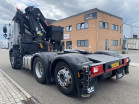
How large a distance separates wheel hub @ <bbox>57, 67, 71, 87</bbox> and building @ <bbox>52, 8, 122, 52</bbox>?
1678 centimetres

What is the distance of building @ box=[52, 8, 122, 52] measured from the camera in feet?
63.2

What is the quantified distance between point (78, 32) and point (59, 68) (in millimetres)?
19703

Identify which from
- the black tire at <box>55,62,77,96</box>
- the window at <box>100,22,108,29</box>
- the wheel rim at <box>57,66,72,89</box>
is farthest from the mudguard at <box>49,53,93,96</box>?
the window at <box>100,22,108,29</box>

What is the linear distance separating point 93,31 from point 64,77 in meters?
17.4

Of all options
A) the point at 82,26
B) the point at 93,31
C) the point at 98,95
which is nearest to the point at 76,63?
the point at 98,95

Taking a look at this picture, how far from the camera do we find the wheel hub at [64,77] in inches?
119

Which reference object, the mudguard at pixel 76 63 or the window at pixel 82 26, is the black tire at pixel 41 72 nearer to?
the mudguard at pixel 76 63

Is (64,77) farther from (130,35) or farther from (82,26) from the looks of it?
(130,35)

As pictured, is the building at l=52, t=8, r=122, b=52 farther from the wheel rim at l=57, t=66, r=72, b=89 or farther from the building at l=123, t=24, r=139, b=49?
the wheel rim at l=57, t=66, r=72, b=89

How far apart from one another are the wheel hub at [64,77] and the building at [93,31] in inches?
661

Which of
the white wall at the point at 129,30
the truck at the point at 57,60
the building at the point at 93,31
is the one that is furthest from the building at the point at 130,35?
the truck at the point at 57,60

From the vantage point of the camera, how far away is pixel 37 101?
9.42 ft

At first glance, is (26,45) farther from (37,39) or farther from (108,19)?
(108,19)

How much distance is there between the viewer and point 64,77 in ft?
10.2
